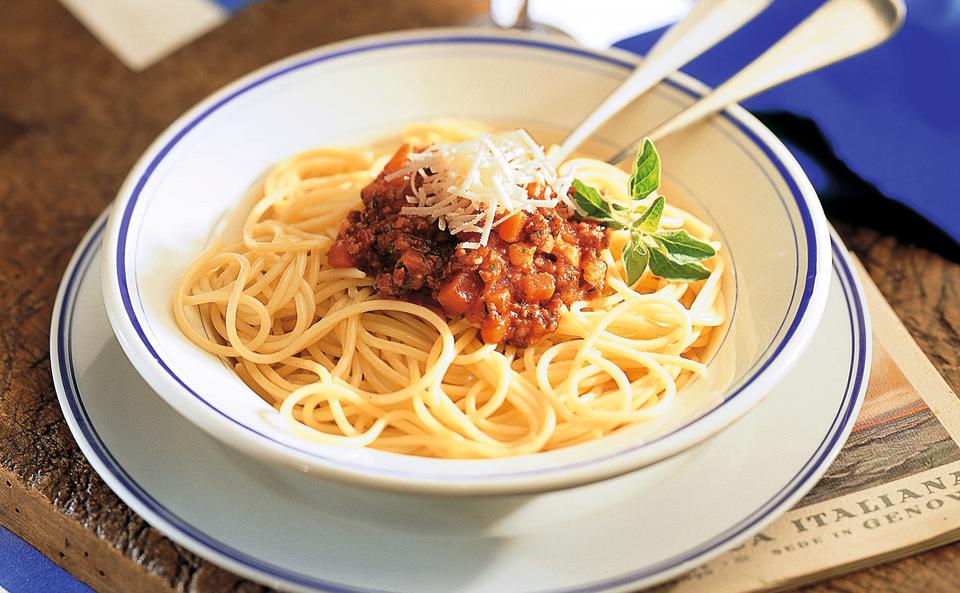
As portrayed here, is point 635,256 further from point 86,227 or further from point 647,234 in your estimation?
point 86,227

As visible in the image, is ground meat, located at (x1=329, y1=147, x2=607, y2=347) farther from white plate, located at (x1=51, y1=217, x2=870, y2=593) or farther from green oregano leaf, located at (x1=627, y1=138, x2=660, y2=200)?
white plate, located at (x1=51, y1=217, x2=870, y2=593)

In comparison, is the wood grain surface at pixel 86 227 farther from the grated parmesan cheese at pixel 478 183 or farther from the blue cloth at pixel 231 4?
the grated parmesan cheese at pixel 478 183

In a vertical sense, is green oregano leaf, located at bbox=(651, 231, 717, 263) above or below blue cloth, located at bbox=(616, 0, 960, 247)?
below

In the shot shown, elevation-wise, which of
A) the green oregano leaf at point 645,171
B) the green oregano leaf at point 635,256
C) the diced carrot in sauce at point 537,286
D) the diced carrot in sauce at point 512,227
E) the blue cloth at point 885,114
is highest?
the blue cloth at point 885,114

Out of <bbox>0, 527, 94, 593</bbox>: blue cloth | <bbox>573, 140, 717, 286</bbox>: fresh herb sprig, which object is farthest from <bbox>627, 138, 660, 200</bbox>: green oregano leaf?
<bbox>0, 527, 94, 593</bbox>: blue cloth

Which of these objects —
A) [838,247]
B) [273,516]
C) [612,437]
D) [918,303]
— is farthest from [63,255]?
[918,303]

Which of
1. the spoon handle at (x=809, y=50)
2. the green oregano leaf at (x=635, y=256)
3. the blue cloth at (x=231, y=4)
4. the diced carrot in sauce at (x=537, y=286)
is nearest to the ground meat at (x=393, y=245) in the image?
the diced carrot in sauce at (x=537, y=286)

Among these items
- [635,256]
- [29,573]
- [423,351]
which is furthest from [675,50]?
[29,573]

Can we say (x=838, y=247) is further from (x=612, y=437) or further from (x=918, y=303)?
(x=612, y=437)
